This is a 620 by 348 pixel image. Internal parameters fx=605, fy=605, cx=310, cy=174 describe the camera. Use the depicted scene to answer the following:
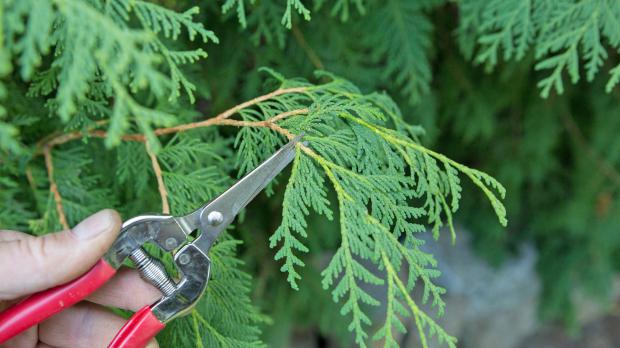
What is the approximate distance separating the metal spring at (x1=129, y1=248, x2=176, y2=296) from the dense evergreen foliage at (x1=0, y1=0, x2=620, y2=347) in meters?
0.13

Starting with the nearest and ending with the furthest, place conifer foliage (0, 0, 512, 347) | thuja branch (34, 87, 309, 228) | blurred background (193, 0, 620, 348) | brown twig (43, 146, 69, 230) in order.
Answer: conifer foliage (0, 0, 512, 347) < thuja branch (34, 87, 309, 228) < brown twig (43, 146, 69, 230) < blurred background (193, 0, 620, 348)

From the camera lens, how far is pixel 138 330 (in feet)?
3.22

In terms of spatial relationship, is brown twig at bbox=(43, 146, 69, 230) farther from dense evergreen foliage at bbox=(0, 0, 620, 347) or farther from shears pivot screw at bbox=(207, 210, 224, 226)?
shears pivot screw at bbox=(207, 210, 224, 226)

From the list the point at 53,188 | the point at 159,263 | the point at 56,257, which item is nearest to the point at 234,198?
the point at 159,263

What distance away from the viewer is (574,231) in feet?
8.16

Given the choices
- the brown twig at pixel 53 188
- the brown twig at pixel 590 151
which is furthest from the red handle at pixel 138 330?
the brown twig at pixel 590 151

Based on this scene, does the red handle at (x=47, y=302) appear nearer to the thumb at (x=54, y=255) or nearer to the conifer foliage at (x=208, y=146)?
the thumb at (x=54, y=255)

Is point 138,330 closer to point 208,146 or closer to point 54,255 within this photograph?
point 54,255

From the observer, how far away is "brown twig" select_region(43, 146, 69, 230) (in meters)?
1.25

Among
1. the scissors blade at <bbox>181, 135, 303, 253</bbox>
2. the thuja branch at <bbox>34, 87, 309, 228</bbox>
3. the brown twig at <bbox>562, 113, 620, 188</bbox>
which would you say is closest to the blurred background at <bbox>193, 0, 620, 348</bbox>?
the brown twig at <bbox>562, 113, 620, 188</bbox>

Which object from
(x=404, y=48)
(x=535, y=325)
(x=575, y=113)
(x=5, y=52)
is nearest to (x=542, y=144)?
(x=575, y=113)

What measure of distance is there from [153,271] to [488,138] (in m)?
1.66

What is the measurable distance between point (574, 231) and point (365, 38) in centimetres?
141

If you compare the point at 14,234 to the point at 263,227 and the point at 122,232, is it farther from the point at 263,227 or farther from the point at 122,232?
the point at 263,227
